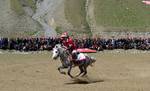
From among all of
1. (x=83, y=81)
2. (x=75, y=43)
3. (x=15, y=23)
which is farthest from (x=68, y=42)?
(x=15, y=23)

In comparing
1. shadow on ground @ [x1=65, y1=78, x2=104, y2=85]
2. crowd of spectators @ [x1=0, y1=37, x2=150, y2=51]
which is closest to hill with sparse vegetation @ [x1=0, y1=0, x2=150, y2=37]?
crowd of spectators @ [x1=0, y1=37, x2=150, y2=51]

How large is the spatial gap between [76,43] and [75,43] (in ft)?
4.53

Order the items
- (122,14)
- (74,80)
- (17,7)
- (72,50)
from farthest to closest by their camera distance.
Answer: (122,14)
(17,7)
(74,80)
(72,50)

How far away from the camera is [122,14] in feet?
300

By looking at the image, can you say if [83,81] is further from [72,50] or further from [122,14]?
[122,14]

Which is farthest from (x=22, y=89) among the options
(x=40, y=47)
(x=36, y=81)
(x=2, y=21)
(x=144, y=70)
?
(x=2, y=21)

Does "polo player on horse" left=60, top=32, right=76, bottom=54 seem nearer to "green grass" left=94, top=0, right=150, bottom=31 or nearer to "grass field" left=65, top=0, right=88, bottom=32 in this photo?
"grass field" left=65, top=0, right=88, bottom=32

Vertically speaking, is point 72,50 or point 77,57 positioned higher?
point 72,50

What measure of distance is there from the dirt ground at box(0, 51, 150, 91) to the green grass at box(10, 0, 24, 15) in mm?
39276

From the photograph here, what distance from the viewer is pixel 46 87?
2833 cm

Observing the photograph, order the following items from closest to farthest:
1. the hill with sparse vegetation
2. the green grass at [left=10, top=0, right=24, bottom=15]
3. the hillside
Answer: the hillside < the hill with sparse vegetation < the green grass at [left=10, top=0, right=24, bottom=15]

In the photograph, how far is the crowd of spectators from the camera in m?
58.0

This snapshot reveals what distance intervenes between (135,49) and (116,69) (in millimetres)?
22431

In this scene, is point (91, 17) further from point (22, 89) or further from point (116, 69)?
point (22, 89)
